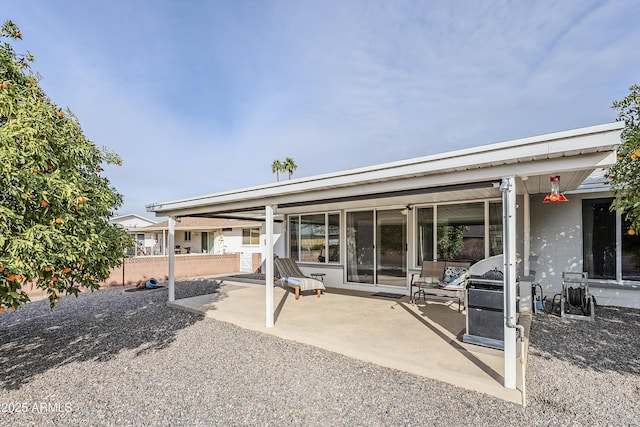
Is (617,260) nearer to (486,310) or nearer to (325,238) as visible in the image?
(486,310)

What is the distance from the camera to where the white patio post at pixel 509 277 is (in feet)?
10.8

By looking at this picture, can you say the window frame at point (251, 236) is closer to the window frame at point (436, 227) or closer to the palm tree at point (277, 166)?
the palm tree at point (277, 166)

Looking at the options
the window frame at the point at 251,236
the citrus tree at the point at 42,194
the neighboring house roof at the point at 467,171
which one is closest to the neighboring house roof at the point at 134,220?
the window frame at the point at 251,236

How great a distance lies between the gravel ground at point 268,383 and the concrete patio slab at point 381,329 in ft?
0.60

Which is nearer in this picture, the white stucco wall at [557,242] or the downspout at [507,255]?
the downspout at [507,255]

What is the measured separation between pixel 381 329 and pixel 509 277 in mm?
2457

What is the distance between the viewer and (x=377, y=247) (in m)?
9.01

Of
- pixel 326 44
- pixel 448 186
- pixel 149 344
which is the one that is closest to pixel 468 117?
pixel 326 44

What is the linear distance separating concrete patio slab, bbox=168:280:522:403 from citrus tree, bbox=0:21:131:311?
3095mm

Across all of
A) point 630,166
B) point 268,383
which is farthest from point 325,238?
point 630,166

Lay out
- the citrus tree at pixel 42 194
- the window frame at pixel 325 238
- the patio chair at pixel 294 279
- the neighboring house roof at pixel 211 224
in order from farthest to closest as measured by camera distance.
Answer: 1. the neighboring house roof at pixel 211 224
2. the window frame at pixel 325 238
3. the patio chair at pixel 294 279
4. the citrus tree at pixel 42 194

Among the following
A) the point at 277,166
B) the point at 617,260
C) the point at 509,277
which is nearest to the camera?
the point at 509,277

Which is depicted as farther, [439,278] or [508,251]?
[439,278]

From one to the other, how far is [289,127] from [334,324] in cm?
1629
